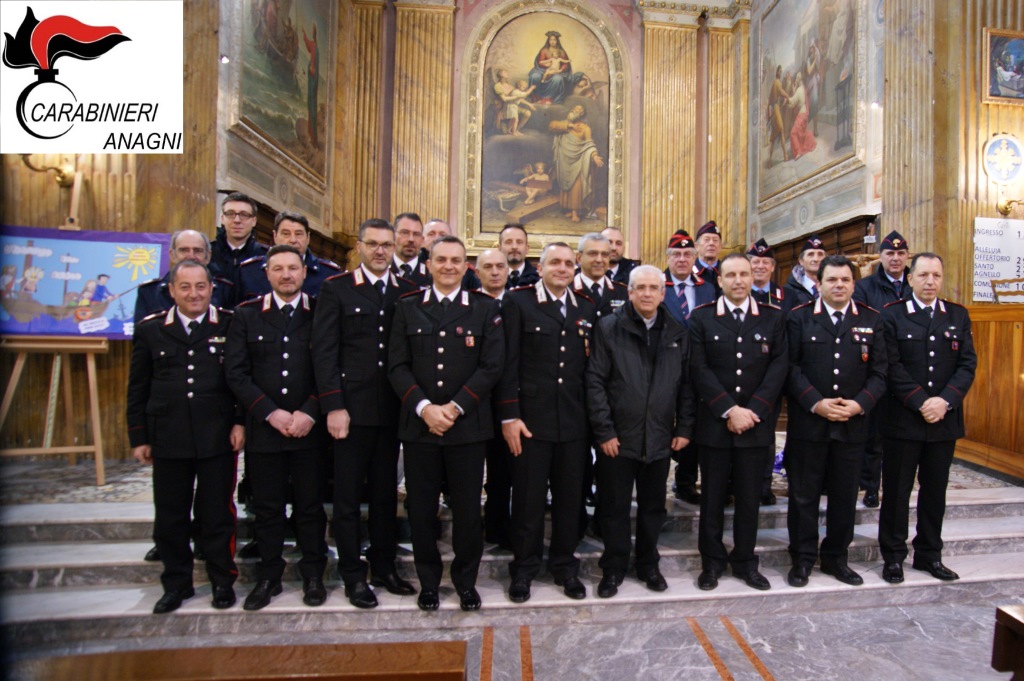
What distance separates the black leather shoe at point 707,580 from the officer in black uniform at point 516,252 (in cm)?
179

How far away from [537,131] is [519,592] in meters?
9.35

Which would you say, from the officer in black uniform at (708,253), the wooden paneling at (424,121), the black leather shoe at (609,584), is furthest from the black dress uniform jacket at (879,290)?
the wooden paneling at (424,121)

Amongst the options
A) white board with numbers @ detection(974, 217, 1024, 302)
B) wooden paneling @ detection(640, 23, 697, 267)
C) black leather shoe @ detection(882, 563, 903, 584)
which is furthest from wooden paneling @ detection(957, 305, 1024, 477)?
wooden paneling @ detection(640, 23, 697, 267)

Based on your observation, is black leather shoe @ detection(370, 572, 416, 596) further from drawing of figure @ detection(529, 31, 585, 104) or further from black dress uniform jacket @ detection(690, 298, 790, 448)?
drawing of figure @ detection(529, 31, 585, 104)

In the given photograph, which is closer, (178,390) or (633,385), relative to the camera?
(178,390)

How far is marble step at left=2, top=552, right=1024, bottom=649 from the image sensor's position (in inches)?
108

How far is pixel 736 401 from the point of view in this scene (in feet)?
10.1

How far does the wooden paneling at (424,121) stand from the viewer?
10.8 metres

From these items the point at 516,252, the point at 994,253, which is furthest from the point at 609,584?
the point at 994,253

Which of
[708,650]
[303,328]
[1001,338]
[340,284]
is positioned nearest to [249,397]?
[303,328]

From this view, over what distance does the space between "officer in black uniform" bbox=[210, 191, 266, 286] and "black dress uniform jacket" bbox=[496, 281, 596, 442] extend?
159cm

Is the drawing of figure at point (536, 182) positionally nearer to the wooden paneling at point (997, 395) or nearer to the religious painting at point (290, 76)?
the religious painting at point (290, 76)

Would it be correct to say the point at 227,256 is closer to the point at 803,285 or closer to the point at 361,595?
the point at 361,595

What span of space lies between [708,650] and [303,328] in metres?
2.32
